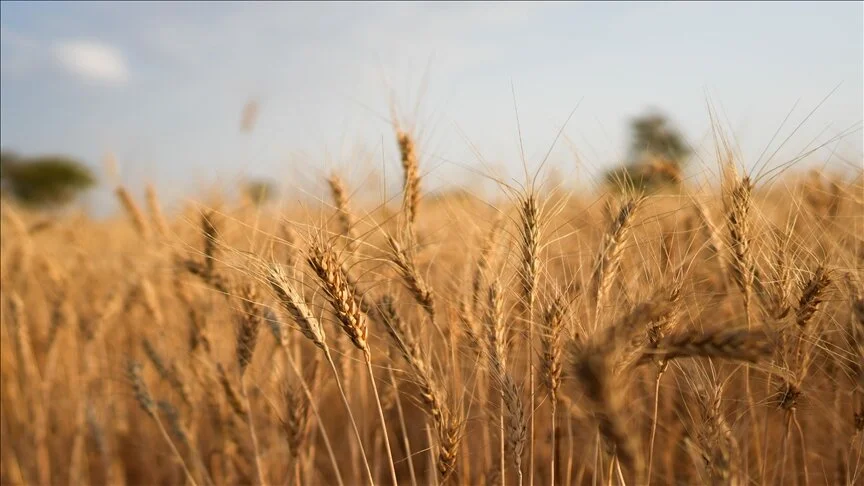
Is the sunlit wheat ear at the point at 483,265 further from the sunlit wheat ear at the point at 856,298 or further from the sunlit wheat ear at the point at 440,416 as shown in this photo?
the sunlit wheat ear at the point at 856,298

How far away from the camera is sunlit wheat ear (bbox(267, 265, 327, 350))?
1259 millimetres

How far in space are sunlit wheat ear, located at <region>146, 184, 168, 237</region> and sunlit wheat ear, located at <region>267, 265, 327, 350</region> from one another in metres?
1.88

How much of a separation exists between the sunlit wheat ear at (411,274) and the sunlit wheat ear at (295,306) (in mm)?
304

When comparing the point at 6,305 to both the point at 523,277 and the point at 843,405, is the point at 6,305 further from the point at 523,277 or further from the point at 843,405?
the point at 843,405

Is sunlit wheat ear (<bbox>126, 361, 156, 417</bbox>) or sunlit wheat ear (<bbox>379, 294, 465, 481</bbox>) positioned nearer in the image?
sunlit wheat ear (<bbox>379, 294, 465, 481</bbox>)

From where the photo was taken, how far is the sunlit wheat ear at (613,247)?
1.39 metres

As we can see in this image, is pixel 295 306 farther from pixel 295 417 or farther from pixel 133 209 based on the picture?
pixel 133 209

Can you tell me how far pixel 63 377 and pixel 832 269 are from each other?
4638mm

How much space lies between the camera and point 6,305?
9.81 feet

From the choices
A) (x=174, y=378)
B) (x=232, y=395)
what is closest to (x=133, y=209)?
(x=174, y=378)

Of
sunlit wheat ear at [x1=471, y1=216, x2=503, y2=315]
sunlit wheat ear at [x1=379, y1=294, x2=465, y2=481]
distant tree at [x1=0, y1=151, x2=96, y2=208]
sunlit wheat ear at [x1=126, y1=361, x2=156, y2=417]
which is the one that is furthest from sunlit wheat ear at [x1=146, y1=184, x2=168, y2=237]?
distant tree at [x1=0, y1=151, x2=96, y2=208]

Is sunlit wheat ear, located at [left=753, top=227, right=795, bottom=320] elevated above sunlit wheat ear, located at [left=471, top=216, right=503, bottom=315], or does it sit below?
below

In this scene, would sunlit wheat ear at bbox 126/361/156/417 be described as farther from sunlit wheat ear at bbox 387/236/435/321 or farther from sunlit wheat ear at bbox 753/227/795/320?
sunlit wheat ear at bbox 753/227/795/320

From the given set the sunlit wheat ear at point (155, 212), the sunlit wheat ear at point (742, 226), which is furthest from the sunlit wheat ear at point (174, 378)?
the sunlit wheat ear at point (742, 226)
